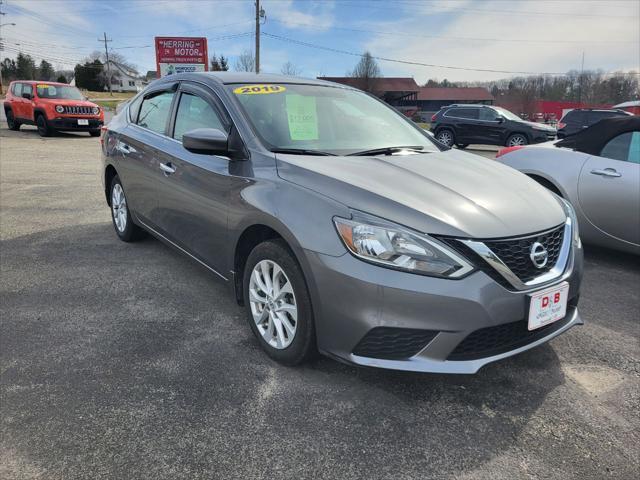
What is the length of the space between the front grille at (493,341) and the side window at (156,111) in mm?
2889

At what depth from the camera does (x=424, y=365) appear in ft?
7.39

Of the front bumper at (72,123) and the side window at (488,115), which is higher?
the side window at (488,115)

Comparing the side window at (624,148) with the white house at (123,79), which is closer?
the side window at (624,148)

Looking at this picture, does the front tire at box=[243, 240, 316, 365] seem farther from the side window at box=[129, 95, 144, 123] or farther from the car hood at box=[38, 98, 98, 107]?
the car hood at box=[38, 98, 98, 107]

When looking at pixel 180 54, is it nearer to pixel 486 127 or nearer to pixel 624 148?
pixel 486 127

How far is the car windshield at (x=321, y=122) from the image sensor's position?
309 centimetres

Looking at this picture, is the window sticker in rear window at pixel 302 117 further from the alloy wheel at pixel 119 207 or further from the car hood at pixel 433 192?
the alloy wheel at pixel 119 207

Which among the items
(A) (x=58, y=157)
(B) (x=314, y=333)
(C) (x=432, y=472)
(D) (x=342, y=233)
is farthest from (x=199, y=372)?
(A) (x=58, y=157)

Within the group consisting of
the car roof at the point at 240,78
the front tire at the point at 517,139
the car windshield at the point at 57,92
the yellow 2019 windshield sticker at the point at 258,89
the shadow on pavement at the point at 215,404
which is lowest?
the shadow on pavement at the point at 215,404

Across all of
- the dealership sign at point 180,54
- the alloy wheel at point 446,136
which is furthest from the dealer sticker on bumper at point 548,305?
the dealership sign at point 180,54

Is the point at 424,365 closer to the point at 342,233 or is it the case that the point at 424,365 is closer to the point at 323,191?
the point at 342,233

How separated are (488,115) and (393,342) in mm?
17184

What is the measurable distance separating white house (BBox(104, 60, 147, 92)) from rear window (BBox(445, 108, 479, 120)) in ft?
320

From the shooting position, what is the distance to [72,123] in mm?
16922
